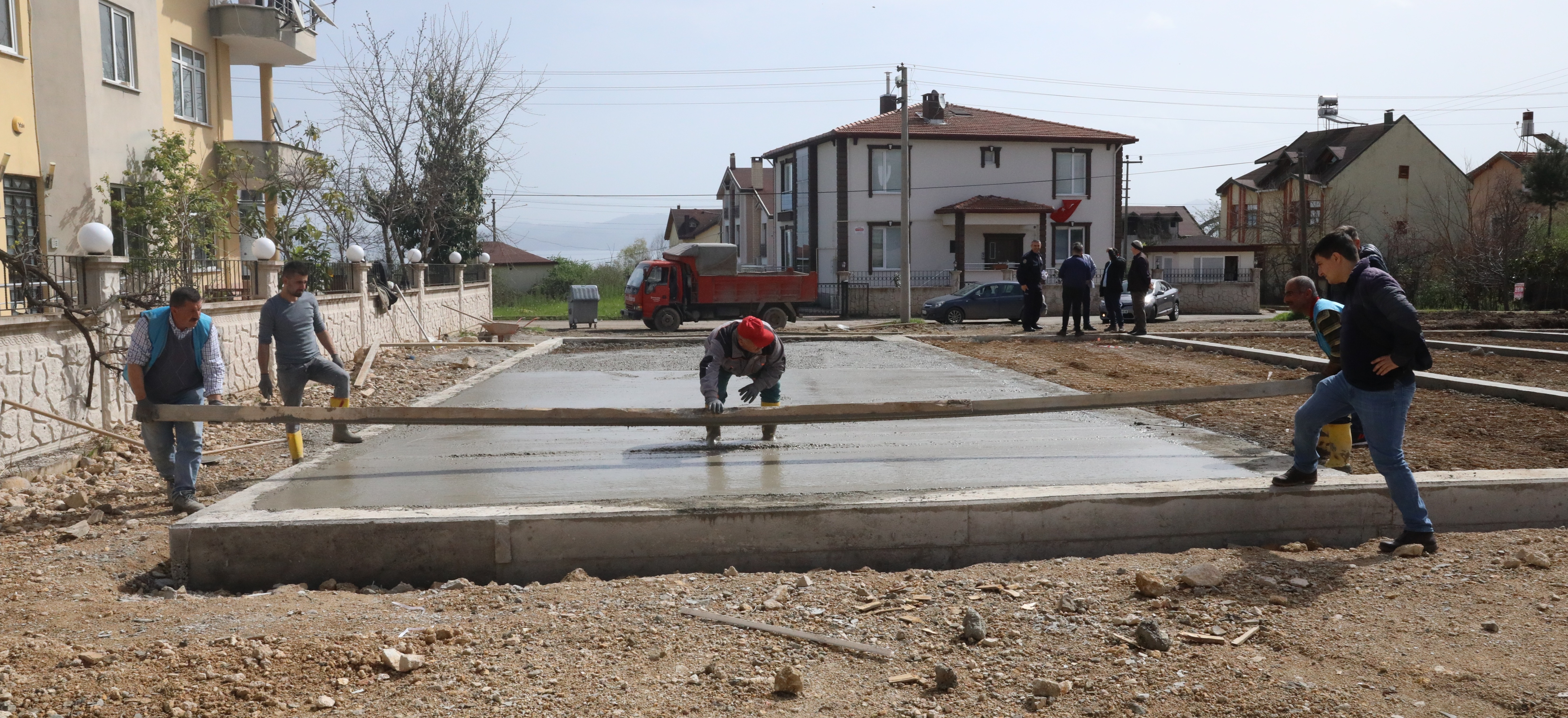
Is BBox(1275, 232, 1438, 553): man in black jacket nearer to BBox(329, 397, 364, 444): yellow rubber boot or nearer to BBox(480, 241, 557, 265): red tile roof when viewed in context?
BBox(329, 397, 364, 444): yellow rubber boot

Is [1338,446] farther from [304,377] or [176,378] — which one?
[304,377]

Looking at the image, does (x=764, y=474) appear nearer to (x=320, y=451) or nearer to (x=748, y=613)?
(x=748, y=613)

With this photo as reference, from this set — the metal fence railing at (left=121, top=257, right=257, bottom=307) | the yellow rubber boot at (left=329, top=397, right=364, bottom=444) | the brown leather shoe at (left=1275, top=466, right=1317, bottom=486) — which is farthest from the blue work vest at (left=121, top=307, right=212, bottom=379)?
the brown leather shoe at (left=1275, top=466, right=1317, bottom=486)

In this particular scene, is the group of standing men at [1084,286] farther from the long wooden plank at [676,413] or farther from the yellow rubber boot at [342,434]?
the yellow rubber boot at [342,434]

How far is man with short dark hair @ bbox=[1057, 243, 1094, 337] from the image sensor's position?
749 inches

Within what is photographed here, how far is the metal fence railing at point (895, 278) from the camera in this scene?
41250 mm

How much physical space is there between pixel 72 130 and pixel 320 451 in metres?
11.7

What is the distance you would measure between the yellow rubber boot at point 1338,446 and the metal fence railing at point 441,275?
832 inches

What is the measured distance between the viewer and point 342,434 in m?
8.40

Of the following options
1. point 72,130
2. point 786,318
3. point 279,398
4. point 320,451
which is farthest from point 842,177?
point 320,451

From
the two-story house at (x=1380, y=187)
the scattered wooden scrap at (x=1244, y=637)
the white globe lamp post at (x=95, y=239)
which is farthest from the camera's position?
the two-story house at (x=1380, y=187)

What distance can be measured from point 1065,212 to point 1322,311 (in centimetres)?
3753

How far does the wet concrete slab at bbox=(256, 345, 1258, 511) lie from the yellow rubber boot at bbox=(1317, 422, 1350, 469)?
0.46 metres

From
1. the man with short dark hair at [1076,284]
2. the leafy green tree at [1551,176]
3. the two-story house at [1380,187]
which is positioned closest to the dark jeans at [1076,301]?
the man with short dark hair at [1076,284]
